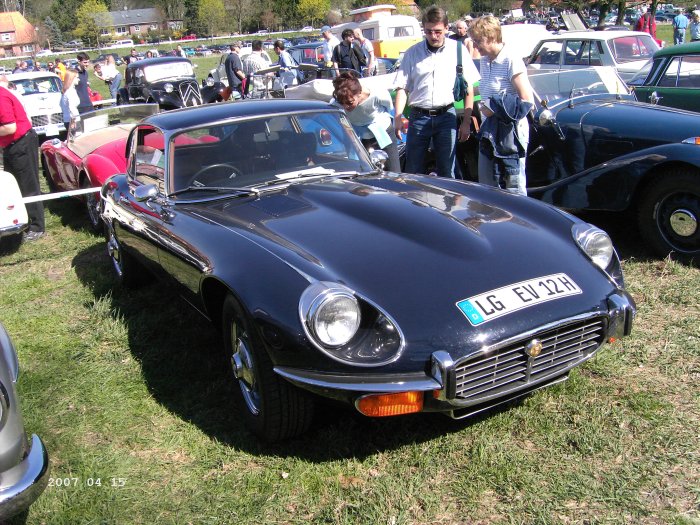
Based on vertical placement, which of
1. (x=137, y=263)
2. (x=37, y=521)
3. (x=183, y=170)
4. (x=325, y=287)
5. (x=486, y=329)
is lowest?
(x=37, y=521)

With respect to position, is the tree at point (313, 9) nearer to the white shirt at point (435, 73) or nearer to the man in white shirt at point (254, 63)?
the man in white shirt at point (254, 63)

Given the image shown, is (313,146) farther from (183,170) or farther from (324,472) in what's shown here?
(324,472)

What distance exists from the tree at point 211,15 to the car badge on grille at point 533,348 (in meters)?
93.7

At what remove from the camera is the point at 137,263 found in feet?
16.1

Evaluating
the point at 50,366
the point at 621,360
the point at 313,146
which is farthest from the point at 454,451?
the point at 50,366

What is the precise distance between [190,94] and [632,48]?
359 inches

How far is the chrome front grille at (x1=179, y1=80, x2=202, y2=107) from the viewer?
47.7 feet

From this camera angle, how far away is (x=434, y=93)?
5.45m

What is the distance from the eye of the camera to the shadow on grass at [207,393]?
3002 millimetres

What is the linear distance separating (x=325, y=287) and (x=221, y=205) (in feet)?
4.20

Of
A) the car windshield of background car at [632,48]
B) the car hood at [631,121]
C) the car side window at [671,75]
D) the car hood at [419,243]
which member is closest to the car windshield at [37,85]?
the car windshield of background car at [632,48]

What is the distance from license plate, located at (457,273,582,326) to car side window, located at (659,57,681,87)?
239 inches

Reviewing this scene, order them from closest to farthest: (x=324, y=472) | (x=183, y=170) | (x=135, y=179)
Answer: (x=324, y=472)
(x=183, y=170)
(x=135, y=179)

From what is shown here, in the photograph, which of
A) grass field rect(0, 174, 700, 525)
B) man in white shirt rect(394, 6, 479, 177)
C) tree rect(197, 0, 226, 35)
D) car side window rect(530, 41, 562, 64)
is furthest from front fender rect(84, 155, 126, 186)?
tree rect(197, 0, 226, 35)
